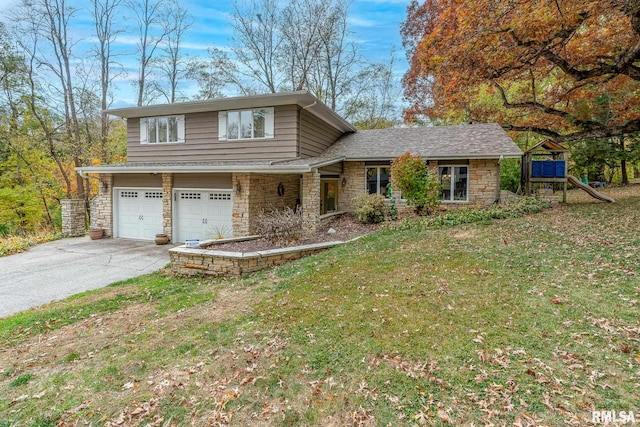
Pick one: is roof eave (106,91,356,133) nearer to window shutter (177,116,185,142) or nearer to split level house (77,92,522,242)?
split level house (77,92,522,242)

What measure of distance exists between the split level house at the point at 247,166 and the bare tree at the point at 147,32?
7785 mm

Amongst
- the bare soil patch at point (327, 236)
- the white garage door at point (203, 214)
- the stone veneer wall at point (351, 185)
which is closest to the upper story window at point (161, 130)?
the white garage door at point (203, 214)

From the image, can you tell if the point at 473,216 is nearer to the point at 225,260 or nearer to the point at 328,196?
the point at 328,196

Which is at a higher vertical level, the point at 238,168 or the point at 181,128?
the point at 181,128

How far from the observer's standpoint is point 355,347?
346 centimetres

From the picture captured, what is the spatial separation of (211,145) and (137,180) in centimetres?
300

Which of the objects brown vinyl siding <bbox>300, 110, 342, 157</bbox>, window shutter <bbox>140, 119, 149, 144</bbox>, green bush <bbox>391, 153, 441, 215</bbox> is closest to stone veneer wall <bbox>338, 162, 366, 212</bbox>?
brown vinyl siding <bbox>300, 110, 342, 157</bbox>

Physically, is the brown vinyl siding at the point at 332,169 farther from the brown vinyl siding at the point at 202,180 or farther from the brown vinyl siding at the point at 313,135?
the brown vinyl siding at the point at 202,180

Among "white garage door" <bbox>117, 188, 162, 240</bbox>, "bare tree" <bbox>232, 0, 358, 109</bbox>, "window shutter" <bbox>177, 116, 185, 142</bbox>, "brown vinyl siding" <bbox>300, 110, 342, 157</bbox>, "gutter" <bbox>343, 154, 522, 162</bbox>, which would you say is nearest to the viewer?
"gutter" <bbox>343, 154, 522, 162</bbox>

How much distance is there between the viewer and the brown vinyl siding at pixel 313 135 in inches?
448

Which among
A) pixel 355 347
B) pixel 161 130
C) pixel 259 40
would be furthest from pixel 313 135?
pixel 259 40

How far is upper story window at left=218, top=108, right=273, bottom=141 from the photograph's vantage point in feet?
36.5

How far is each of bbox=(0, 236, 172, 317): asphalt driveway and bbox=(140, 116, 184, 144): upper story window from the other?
13.9 feet

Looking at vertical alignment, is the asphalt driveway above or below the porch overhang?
below
